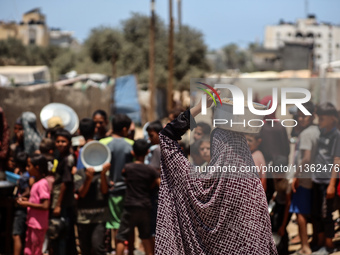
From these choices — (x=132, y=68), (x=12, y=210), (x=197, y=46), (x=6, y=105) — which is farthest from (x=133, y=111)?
(x=197, y=46)

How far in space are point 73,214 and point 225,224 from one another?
124 inches

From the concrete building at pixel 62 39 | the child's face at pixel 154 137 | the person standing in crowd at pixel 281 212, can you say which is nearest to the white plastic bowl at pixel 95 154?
the child's face at pixel 154 137

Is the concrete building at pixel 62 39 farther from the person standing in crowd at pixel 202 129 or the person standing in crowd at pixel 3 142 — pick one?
the person standing in crowd at pixel 202 129

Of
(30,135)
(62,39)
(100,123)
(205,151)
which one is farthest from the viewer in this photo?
(62,39)

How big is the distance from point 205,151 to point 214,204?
2131 millimetres

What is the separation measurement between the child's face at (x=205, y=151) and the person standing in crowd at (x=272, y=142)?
59 centimetres

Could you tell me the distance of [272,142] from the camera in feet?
19.9

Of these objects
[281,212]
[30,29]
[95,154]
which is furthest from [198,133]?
[30,29]

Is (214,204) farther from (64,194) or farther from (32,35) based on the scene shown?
(32,35)

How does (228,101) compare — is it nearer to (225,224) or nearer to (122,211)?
(225,224)

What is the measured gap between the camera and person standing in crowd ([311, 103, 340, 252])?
610 centimetres

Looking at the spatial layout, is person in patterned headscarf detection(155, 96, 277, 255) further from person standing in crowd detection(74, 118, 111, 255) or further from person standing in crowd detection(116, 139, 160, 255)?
person standing in crowd detection(74, 118, 111, 255)

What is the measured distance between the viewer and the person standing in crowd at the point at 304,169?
247 inches

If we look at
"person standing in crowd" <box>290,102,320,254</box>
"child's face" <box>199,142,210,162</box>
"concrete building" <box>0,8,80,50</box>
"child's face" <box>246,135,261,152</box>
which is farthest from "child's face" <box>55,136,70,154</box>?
"concrete building" <box>0,8,80,50</box>
